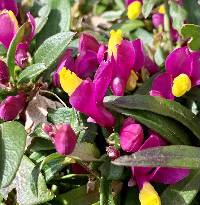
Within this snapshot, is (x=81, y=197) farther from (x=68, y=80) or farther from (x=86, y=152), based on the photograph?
(x=68, y=80)

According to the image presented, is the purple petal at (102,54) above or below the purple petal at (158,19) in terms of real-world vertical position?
above

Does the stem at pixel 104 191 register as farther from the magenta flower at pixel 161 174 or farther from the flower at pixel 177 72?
the flower at pixel 177 72

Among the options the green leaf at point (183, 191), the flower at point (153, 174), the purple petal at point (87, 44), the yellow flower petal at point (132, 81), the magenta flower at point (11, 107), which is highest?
the purple petal at point (87, 44)

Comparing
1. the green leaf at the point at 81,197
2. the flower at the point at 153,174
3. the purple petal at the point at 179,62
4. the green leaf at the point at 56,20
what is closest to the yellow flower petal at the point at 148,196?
the flower at the point at 153,174

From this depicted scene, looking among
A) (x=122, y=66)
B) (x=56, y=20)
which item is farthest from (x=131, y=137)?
(x=56, y=20)

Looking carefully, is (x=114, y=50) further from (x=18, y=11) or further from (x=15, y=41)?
(x=18, y=11)

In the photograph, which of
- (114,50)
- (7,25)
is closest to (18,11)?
(7,25)
